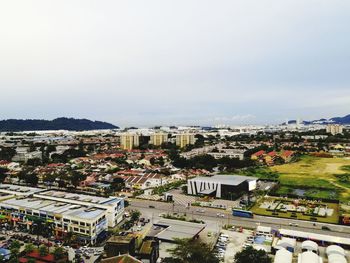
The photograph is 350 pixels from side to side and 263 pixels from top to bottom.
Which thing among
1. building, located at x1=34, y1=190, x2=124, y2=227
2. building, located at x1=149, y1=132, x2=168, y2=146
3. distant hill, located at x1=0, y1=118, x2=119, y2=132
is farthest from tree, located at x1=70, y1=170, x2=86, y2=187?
distant hill, located at x1=0, y1=118, x2=119, y2=132

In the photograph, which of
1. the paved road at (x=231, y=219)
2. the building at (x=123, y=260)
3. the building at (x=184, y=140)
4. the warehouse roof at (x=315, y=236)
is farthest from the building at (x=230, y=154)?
the building at (x=123, y=260)

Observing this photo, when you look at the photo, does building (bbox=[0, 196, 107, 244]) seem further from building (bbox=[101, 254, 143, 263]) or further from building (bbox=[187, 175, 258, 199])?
building (bbox=[187, 175, 258, 199])

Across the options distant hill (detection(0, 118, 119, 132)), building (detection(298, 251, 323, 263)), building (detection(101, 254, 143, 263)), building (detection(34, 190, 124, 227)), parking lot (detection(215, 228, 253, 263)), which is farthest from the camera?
distant hill (detection(0, 118, 119, 132))

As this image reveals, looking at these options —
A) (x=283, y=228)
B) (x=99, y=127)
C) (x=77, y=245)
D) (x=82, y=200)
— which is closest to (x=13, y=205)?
(x=82, y=200)

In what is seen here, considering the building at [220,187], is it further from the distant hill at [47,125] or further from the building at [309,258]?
the distant hill at [47,125]

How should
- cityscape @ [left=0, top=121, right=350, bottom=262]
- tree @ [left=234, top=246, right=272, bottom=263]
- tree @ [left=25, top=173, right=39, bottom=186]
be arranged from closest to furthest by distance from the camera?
1. tree @ [left=234, top=246, right=272, bottom=263]
2. cityscape @ [left=0, top=121, right=350, bottom=262]
3. tree @ [left=25, top=173, right=39, bottom=186]

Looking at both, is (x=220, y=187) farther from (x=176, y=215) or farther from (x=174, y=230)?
(x=174, y=230)
